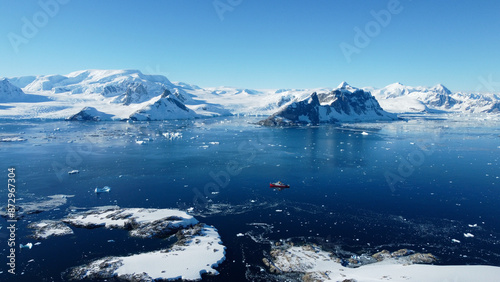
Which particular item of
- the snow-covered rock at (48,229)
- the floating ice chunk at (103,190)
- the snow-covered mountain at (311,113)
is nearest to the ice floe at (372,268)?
the snow-covered rock at (48,229)

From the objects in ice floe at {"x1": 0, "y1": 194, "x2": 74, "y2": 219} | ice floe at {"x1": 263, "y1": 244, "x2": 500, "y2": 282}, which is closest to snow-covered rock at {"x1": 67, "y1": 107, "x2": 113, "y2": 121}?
ice floe at {"x1": 0, "y1": 194, "x2": 74, "y2": 219}

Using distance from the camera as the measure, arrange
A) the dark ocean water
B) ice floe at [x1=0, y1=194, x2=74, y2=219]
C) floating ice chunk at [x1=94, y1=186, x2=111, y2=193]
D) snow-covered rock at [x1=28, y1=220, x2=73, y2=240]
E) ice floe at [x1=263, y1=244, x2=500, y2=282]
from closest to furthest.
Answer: ice floe at [x1=263, y1=244, x2=500, y2=282]
the dark ocean water
snow-covered rock at [x1=28, y1=220, x2=73, y2=240]
ice floe at [x1=0, y1=194, x2=74, y2=219]
floating ice chunk at [x1=94, y1=186, x2=111, y2=193]

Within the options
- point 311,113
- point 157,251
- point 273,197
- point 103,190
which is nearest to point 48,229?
point 103,190

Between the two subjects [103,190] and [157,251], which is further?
[103,190]

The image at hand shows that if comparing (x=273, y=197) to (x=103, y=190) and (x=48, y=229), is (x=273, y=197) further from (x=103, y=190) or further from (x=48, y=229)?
(x=48, y=229)

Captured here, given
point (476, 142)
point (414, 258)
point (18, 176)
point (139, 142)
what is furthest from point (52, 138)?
point (476, 142)

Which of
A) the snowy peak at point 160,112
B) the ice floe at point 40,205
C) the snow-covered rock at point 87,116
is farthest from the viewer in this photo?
the snowy peak at point 160,112

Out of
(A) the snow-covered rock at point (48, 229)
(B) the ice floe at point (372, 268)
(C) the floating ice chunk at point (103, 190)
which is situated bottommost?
(B) the ice floe at point (372, 268)

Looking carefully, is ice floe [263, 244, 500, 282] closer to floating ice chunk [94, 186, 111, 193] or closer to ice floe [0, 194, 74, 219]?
floating ice chunk [94, 186, 111, 193]

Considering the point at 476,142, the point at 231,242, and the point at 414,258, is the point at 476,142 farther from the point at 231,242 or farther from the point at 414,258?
the point at 231,242

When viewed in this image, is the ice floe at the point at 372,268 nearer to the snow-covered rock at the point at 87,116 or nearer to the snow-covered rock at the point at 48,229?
the snow-covered rock at the point at 48,229
